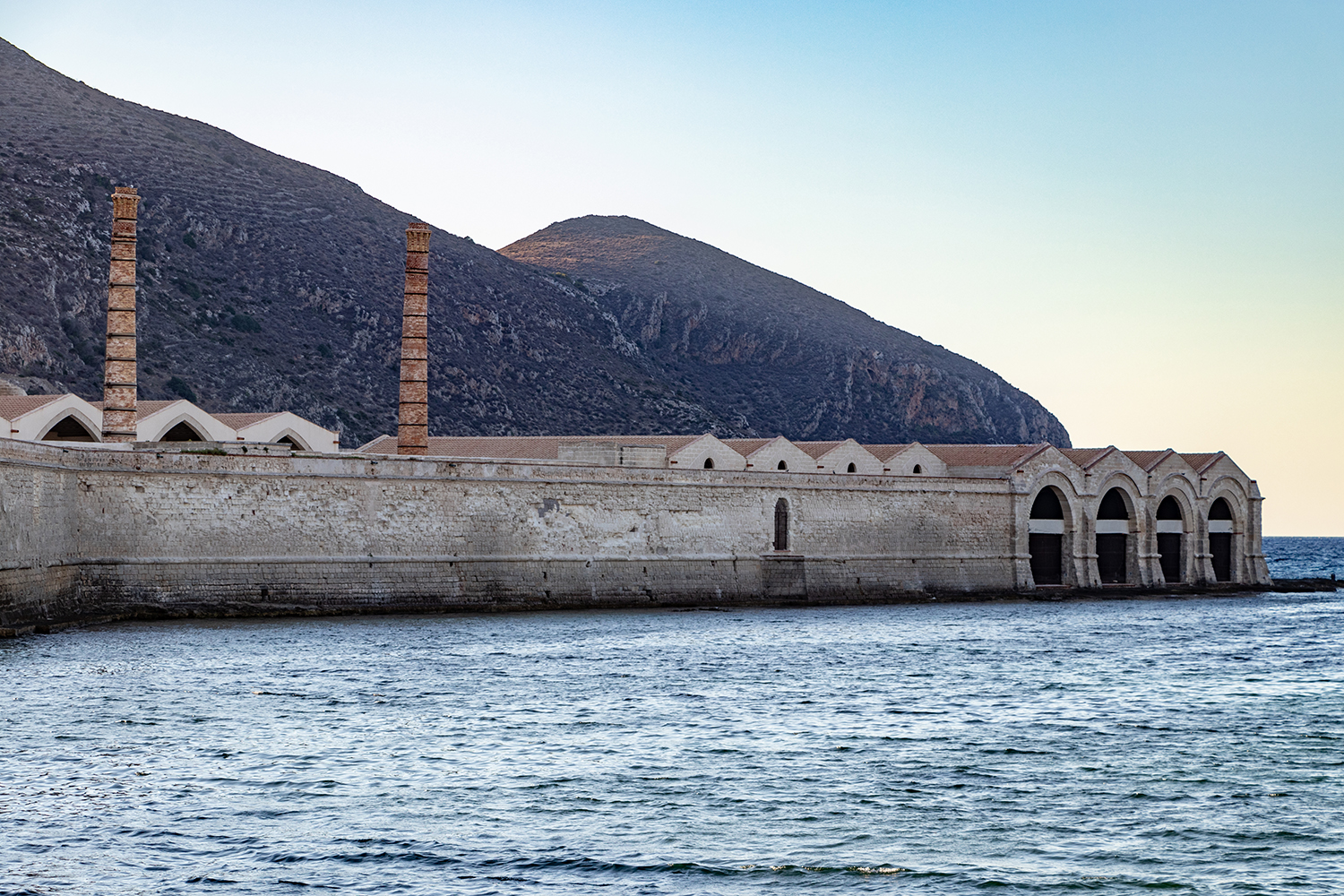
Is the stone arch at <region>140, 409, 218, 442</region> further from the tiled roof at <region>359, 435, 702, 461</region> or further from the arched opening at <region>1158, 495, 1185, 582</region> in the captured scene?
the arched opening at <region>1158, 495, 1185, 582</region>

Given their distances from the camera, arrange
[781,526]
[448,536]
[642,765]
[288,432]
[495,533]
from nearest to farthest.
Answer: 1. [642,765]
2. [448,536]
3. [495,533]
4. [781,526]
5. [288,432]

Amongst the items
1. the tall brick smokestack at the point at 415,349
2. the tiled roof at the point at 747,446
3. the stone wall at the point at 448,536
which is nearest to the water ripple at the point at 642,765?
the stone wall at the point at 448,536

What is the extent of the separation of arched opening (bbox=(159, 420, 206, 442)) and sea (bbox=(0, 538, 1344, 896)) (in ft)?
45.1

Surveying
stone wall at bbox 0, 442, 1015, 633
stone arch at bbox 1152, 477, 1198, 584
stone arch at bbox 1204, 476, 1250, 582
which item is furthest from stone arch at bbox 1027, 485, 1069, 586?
stone arch at bbox 1204, 476, 1250, 582

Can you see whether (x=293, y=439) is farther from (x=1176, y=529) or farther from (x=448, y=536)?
(x=1176, y=529)

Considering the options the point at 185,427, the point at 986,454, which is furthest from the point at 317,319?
the point at 986,454

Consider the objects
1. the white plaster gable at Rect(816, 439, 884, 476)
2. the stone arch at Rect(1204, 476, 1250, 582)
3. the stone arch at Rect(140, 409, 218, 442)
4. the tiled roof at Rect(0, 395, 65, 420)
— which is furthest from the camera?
the stone arch at Rect(1204, 476, 1250, 582)

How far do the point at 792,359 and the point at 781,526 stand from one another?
75.9 m

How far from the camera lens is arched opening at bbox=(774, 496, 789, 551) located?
41.2m

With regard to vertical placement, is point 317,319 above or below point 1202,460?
above

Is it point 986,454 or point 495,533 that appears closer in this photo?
point 495,533

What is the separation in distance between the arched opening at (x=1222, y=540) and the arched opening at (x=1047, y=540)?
7641mm

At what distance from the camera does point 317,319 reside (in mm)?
83125

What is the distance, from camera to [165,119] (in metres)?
96.2
